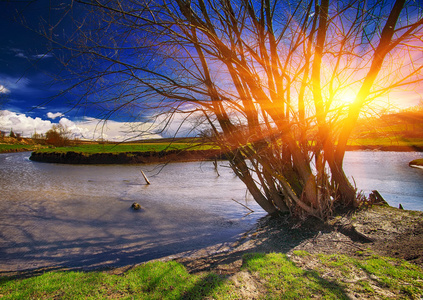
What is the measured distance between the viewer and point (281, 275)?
3283 mm

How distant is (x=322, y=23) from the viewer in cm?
597

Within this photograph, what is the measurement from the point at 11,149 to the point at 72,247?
68746mm

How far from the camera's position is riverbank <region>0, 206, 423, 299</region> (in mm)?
2898

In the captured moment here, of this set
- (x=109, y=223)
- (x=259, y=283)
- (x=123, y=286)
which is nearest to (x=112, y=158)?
(x=109, y=223)

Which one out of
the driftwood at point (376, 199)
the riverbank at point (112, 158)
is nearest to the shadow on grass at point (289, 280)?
the driftwood at point (376, 199)

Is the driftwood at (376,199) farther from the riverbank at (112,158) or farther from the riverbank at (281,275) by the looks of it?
the riverbank at (112,158)

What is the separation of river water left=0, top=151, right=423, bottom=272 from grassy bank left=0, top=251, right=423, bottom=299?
1.51m

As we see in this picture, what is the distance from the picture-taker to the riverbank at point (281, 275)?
9.51 feet

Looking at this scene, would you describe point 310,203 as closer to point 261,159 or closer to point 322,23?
point 261,159

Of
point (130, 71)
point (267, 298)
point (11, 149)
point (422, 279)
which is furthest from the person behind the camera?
point (11, 149)

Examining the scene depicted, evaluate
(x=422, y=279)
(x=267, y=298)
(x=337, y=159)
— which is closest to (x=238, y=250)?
(x=267, y=298)

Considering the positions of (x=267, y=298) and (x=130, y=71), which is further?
(x=130, y=71)

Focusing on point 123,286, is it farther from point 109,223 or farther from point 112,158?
point 112,158

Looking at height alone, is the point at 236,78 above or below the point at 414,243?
above
